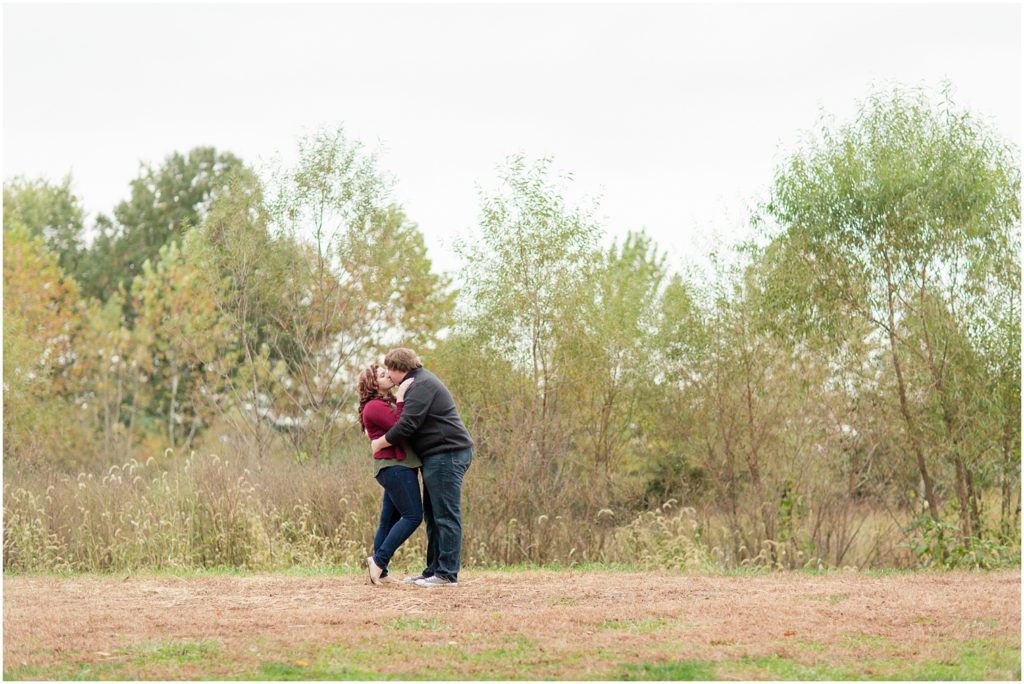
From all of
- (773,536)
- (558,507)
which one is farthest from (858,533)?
(558,507)

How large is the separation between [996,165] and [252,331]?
13248 mm

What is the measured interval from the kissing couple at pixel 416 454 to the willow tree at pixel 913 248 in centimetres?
654

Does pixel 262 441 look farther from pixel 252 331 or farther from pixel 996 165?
pixel 996 165

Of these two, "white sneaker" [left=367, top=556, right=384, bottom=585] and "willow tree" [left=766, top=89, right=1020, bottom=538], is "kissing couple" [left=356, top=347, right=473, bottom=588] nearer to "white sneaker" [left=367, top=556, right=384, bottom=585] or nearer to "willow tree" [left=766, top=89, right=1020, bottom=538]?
"white sneaker" [left=367, top=556, right=384, bottom=585]

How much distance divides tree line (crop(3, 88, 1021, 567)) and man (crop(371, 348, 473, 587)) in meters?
4.35

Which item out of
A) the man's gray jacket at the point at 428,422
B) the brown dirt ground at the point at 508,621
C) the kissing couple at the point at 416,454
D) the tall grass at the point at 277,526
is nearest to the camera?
the brown dirt ground at the point at 508,621

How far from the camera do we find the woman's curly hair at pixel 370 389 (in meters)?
8.73

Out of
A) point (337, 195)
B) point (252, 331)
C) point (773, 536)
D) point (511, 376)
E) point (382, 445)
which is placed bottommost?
point (773, 536)

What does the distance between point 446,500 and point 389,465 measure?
52 centimetres

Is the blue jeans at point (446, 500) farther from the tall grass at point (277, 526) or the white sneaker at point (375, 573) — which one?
the tall grass at point (277, 526)

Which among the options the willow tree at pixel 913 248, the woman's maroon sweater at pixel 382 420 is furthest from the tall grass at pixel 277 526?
the woman's maroon sweater at pixel 382 420

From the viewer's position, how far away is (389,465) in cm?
866

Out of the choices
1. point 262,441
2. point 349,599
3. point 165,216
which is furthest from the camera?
point 165,216

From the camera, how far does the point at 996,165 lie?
519 inches
